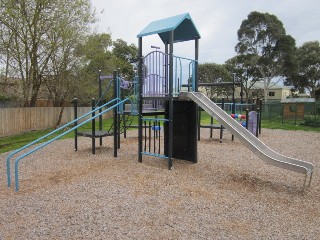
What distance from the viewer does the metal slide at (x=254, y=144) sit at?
4.70 meters

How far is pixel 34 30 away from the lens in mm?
13758

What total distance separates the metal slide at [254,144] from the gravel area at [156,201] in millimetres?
402

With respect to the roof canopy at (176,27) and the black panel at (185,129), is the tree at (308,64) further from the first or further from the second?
the black panel at (185,129)

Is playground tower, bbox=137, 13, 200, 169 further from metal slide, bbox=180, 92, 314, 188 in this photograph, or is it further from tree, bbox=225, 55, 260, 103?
tree, bbox=225, 55, 260, 103

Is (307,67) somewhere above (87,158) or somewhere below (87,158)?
above

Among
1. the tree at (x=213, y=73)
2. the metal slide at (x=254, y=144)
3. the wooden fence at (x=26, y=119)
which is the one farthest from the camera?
the tree at (x=213, y=73)

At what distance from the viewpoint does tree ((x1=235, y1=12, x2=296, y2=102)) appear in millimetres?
32822

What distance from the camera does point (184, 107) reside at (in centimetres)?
661

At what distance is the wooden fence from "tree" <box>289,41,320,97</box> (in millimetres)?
33113

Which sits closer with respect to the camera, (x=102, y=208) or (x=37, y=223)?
(x=37, y=223)

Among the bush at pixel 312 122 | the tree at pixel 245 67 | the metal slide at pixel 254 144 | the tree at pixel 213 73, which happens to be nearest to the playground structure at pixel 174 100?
the metal slide at pixel 254 144

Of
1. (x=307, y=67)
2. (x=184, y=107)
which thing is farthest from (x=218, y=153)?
(x=307, y=67)

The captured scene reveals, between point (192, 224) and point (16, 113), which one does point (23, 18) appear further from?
point (192, 224)

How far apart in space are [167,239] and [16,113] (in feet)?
42.3
